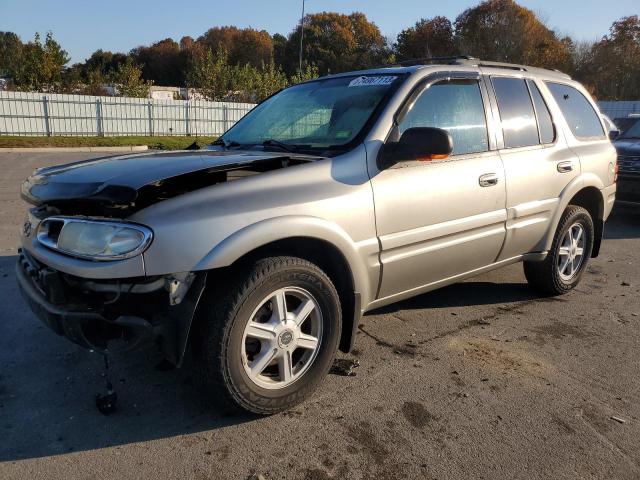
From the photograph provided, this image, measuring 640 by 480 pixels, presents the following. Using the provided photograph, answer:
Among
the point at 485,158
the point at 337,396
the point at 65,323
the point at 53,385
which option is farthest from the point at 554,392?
the point at 53,385

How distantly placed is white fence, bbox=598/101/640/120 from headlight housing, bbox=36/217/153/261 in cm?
3766

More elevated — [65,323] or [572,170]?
[572,170]

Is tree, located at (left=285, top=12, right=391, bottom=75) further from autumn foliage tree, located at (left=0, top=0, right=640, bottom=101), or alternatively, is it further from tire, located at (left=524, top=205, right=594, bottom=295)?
tire, located at (left=524, top=205, right=594, bottom=295)

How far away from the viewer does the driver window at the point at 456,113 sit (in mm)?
3436

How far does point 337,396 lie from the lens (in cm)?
304

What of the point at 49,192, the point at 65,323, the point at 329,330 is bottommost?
the point at 329,330

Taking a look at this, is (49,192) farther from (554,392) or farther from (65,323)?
(554,392)

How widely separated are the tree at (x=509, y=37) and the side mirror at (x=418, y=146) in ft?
171

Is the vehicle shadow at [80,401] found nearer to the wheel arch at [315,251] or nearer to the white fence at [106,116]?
the wheel arch at [315,251]

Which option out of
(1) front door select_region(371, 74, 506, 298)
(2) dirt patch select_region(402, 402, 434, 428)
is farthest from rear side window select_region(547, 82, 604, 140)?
(2) dirt patch select_region(402, 402, 434, 428)

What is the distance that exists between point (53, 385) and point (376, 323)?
88.1 inches

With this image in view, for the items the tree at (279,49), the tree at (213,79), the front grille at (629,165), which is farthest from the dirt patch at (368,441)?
the tree at (279,49)

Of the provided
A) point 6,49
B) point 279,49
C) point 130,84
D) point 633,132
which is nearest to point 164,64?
point 279,49

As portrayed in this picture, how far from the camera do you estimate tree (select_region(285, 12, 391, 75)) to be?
6719 cm
